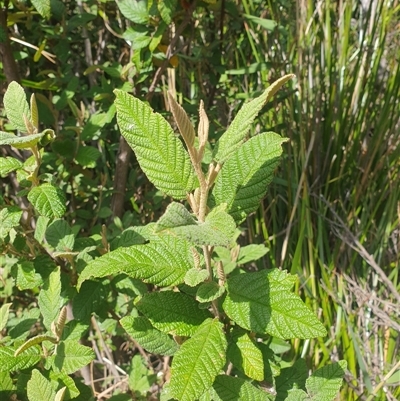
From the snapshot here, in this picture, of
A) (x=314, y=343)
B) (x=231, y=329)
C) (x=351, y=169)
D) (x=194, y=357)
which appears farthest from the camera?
(x=351, y=169)

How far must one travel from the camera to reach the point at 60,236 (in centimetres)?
85

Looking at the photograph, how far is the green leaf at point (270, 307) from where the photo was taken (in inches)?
21.4

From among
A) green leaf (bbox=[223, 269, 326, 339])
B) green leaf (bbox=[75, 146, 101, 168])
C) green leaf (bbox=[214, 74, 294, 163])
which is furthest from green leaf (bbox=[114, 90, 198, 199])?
green leaf (bbox=[75, 146, 101, 168])

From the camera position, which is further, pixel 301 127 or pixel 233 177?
pixel 301 127

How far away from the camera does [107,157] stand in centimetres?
144

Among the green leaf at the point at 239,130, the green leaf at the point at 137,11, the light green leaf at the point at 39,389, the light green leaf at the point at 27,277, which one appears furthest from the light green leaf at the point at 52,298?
the green leaf at the point at 137,11

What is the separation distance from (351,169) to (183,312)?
1.15 meters

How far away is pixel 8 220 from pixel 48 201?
78 millimetres

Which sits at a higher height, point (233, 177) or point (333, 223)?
point (233, 177)

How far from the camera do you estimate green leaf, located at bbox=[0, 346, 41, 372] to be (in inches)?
28.1

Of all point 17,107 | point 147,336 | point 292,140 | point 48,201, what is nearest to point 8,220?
point 48,201

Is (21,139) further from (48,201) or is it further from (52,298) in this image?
(52,298)

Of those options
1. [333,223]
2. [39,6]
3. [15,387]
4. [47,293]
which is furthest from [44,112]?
[333,223]

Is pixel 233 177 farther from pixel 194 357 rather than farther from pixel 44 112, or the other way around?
pixel 44 112
